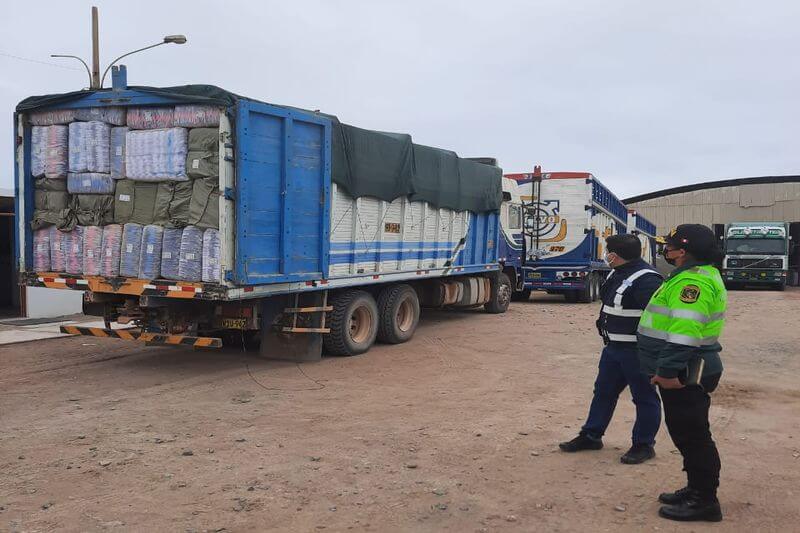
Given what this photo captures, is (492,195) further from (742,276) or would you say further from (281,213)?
(742,276)

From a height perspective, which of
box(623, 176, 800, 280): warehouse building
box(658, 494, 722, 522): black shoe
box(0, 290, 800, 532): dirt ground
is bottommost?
box(0, 290, 800, 532): dirt ground

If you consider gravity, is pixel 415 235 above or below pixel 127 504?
above

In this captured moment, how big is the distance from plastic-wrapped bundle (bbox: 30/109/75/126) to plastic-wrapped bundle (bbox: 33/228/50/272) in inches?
51.5

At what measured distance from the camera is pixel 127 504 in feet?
14.3

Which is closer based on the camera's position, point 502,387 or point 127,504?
point 127,504

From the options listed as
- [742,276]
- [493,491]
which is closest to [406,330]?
[493,491]

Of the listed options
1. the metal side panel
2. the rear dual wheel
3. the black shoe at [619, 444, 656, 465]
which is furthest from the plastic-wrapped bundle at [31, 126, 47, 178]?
the black shoe at [619, 444, 656, 465]

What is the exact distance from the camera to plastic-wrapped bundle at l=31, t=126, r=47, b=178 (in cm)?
866

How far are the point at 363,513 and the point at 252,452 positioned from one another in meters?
1.51

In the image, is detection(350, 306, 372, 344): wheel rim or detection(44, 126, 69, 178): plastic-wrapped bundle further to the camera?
detection(350, 306, 372, 344): wheel rim

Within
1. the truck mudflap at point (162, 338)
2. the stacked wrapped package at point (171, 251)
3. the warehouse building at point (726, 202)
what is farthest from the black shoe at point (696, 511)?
the warehouse building at point (726, 202)

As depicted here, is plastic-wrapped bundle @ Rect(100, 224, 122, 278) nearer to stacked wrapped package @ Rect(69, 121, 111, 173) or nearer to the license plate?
stacked wrapped package @ Rect(69, 121, 111, 173)

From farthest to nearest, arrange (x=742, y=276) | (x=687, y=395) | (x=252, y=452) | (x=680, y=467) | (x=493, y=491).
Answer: (x=742, y=276) → (x=252, y=452) → (x=680, y=467) → (x=493, y=491) → (x=687, y=395)

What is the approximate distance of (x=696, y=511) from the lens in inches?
164
